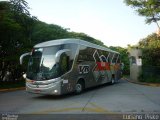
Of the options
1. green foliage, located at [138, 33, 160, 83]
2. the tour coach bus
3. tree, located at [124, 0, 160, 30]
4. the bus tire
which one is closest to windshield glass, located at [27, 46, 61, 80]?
the tour coach bus

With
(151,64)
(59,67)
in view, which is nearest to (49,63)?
(59,67)

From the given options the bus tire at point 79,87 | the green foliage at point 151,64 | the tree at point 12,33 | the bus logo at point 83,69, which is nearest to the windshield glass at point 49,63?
the bus logo at point 83,69

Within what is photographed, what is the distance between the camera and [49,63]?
1399cm

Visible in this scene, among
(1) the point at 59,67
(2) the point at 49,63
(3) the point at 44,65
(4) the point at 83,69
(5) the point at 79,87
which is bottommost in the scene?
(5) the point at 79,87

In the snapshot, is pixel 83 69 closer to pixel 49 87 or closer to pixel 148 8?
pixel 49 87

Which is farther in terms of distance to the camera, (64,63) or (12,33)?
(12,33)

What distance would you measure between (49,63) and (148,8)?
19786 mm

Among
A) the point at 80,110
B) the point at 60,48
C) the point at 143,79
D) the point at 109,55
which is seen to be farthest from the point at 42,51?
the point at 143,79

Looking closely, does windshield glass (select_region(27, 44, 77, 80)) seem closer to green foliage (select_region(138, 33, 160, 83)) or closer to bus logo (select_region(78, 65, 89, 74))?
bus logo (select_region(78, 65, 89, 74))

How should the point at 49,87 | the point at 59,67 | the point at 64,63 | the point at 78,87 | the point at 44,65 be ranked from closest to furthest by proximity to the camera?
the point at 49,87
the point at 59,67
the point at 44,65
the point at 64,63
the point at 78,87

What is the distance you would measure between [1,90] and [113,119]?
11650 millimetres

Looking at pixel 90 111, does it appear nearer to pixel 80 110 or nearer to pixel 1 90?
pixel 80 110

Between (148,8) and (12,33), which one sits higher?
(148,8)

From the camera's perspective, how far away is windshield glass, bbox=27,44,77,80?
45.5 ft
